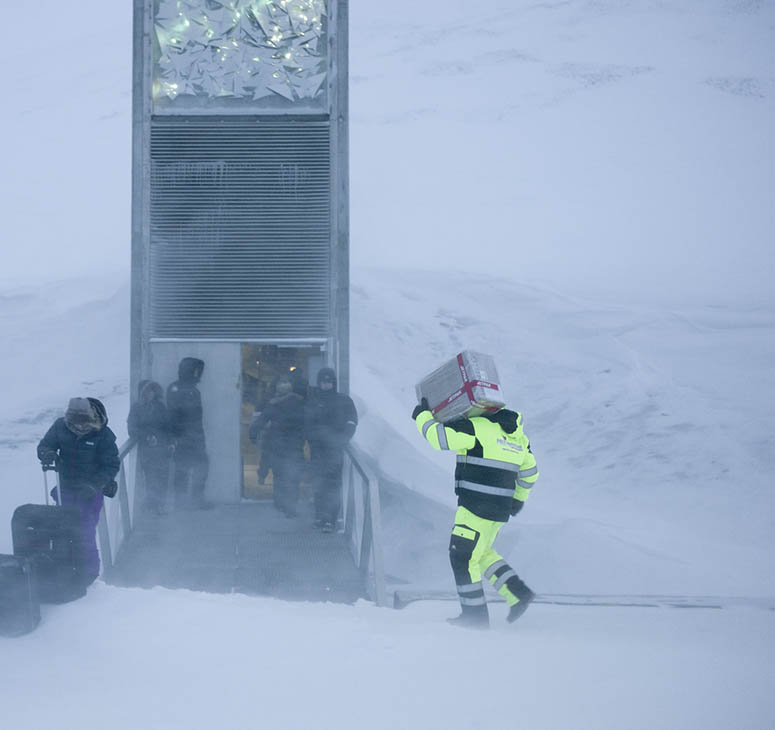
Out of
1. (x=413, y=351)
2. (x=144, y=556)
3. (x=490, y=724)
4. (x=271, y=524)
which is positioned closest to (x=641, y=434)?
(x=413, y=351)

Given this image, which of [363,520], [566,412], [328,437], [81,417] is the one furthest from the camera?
[566,412]

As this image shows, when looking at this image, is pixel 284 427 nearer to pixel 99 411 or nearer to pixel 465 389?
pixel 99 411

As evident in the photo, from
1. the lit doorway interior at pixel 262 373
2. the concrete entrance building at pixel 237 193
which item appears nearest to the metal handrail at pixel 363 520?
the lit doorway interior at pixel 262 373

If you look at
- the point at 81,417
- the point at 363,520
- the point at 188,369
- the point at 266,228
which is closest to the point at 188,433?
the point at 188,369

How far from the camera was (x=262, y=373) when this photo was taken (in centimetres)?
823

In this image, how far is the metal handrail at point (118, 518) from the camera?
631cm

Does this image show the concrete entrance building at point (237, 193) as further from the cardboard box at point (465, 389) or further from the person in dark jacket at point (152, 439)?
the cardboard box at point (465, 389)

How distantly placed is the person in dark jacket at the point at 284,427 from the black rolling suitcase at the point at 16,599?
13.3ft

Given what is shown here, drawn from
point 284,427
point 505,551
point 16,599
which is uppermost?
point 284,427

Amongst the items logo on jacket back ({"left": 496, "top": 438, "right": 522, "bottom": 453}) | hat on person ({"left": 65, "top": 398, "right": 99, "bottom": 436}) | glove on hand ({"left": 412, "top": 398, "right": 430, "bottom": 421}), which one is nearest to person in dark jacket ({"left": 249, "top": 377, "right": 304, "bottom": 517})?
hat on person ({"left": 65, "top": 398, "right": 99, "bottom": 436})

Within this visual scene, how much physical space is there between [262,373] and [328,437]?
1406 mm

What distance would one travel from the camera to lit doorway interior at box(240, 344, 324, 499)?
26.9ft

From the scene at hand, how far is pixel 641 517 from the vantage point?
1199 cm

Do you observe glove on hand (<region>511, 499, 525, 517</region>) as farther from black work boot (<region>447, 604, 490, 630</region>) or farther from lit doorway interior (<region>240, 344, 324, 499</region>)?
lit doorway interior (<region>240, 344, 324, 499</region>)
